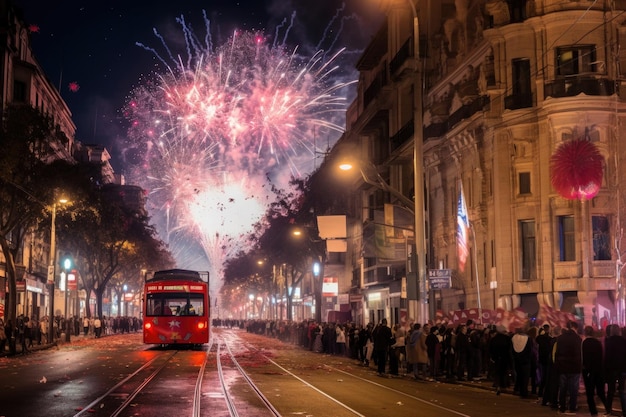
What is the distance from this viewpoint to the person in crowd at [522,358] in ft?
72.5

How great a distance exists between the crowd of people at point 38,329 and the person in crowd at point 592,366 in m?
28.6

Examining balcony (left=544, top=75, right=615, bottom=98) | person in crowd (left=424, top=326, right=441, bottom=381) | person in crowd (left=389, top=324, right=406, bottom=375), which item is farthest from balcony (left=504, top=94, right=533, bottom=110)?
person in crowd (left=424, top=326, right=441, bottom=381)

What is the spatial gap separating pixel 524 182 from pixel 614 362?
2097 cm

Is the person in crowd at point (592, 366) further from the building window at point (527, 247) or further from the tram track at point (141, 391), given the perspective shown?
the building window at point (527, 247)

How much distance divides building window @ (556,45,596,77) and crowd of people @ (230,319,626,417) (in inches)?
462

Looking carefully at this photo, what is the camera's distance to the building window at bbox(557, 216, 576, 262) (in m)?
36.5

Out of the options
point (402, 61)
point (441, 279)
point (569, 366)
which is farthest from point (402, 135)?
point (569, 366)

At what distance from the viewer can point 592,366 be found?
18.6m

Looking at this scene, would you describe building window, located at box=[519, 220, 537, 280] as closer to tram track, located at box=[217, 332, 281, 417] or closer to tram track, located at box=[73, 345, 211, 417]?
tram track, located at box=[217, 332, 281, 417]

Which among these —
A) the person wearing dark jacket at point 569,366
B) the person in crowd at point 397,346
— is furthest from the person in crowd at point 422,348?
the person wearing dark jacket at point 569,366

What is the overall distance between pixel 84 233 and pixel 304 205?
20.4 metres

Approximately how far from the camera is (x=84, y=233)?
67438 millimetres

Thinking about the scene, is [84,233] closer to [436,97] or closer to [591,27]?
[436,97]

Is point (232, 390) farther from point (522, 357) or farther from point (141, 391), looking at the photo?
point (522, 357)
